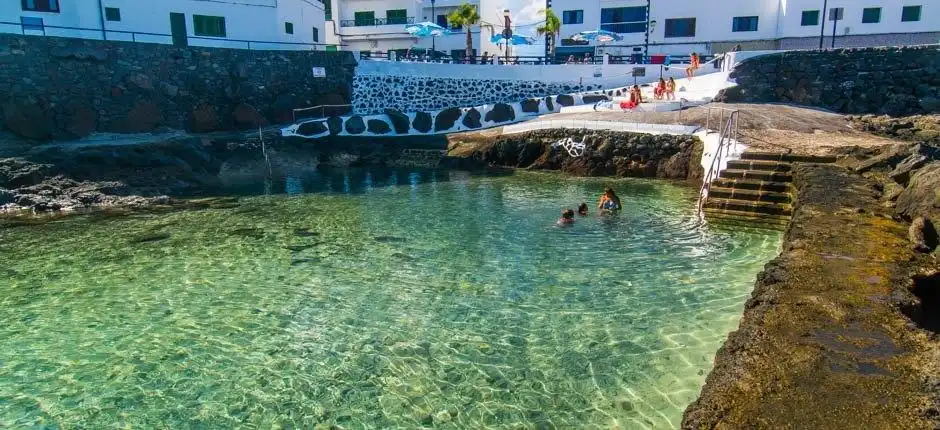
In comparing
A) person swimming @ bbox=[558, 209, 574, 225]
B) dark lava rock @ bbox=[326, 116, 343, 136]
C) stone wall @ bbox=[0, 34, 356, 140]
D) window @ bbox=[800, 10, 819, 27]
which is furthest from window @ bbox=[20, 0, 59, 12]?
window @ bbox=[800, 10, 819, 27]

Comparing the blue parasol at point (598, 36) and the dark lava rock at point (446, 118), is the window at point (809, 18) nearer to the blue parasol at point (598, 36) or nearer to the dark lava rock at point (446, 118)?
the blue parasol at point (598, 36)

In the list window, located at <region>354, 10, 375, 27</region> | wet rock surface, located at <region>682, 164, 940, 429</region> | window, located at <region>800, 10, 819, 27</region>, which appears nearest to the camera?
wet rock surface, located at <region>682, 164, 940, 429</region>

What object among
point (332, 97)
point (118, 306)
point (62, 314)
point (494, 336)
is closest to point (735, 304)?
point (494, 336)

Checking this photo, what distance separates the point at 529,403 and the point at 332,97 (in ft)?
98.8

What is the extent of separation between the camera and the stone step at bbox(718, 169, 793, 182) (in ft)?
51.7

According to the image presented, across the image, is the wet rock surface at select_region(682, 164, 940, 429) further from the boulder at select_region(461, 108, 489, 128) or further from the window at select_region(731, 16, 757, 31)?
the window at select_region(731, 16, 757, 31)

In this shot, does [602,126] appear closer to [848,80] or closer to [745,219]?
[745,219]

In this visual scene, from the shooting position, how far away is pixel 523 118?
31000 millimetres

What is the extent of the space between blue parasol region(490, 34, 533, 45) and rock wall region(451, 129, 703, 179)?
1525 centimetres

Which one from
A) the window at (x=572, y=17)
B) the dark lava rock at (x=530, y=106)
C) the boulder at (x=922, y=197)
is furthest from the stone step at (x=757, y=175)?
the window at (x=572, y=17)

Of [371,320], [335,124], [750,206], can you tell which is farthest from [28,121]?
[750,206]

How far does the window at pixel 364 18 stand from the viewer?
48.5 meters

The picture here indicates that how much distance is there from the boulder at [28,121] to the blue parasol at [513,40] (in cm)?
2704

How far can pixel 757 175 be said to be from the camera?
16.1 m
